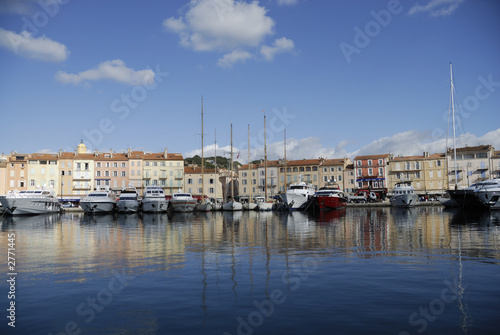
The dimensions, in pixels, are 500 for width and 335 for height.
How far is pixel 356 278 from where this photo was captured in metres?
12.6

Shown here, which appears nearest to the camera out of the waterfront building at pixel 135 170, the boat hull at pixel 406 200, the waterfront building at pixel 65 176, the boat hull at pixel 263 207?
the boat hull at pixel 263 207

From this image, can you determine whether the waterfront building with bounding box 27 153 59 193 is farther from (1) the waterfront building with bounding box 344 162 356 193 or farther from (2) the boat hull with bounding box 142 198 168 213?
(1) the waterfront building with bounding box 344 162 356 193

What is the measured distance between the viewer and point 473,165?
97.9 metres

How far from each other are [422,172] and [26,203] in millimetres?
88335

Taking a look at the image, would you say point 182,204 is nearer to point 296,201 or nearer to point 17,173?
point 296,201

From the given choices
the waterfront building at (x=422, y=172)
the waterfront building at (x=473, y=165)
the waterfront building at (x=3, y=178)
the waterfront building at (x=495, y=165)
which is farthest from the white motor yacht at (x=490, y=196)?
the waterfront building at (x=3, y=178)

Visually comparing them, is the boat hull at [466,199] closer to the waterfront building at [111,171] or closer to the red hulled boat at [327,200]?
the red hulled boat at [327,200]

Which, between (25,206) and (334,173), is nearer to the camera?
(25,206)

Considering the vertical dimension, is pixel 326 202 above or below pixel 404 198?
below

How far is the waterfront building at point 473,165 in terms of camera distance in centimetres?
9631

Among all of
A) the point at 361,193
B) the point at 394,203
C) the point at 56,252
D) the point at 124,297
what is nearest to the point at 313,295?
the point at 124,297

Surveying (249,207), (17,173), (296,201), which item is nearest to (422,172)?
(296,201)

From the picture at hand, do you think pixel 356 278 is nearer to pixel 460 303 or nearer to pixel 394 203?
pixel 460 303

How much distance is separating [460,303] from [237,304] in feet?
17.6
